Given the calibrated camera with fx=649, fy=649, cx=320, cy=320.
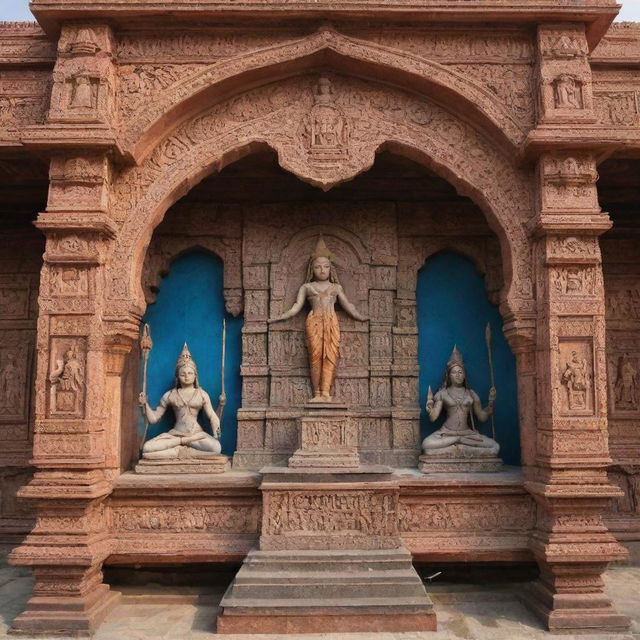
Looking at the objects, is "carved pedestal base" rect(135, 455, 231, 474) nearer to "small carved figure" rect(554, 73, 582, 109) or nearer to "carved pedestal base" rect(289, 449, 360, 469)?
"carved pedestal base" rect(289, 449, 360, 469)

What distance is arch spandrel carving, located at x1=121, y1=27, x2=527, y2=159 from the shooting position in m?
6.67

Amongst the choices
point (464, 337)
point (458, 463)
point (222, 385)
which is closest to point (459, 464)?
point (458, 463)

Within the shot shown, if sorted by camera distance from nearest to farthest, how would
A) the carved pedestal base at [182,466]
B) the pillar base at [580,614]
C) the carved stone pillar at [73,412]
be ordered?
the pillar base at [580,614] → the carved stone pillar at [73,412] → the carved pedestal base at [182,466]

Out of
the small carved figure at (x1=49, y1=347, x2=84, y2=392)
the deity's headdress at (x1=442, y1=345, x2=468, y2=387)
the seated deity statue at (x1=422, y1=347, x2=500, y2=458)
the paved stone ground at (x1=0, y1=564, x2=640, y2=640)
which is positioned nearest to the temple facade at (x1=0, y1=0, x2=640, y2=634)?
the small carved figure at (x1=49, y1=347, x2=84, y2=392)

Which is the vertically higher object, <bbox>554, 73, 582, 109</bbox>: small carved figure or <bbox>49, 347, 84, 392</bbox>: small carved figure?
<bbox>554, 73, 582, 109</bbox>: small carved figure

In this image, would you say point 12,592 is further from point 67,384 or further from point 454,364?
point 454,364

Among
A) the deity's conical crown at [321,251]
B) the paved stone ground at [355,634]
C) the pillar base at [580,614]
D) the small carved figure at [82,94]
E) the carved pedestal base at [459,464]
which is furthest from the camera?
the deity's conical crown at [321,251]

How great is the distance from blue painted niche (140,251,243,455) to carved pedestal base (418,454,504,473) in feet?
8.18

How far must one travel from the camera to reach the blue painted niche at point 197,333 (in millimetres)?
8281

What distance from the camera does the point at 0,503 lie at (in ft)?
26.7

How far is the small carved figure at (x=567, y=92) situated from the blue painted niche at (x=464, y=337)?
2.55m

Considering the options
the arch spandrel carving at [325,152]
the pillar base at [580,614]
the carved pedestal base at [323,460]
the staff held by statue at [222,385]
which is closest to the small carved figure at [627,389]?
the arch spandrel carving at [325,152]

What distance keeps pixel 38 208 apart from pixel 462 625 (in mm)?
7018

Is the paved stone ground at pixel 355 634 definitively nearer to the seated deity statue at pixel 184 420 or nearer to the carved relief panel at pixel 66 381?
the seated deity statue at pixel 184 420
